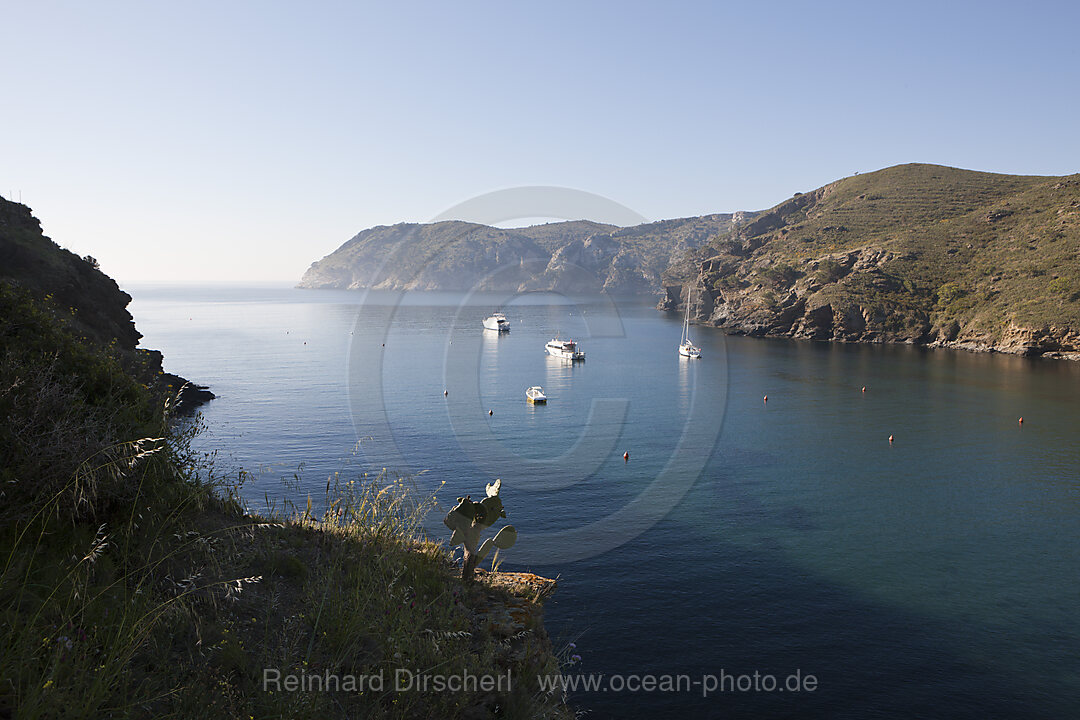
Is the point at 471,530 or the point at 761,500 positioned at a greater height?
the point at 471,530

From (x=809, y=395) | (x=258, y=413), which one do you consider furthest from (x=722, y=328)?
(x=258, y=413)

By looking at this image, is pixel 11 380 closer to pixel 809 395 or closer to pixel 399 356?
pixel 809 395

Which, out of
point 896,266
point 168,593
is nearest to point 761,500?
point 168,593

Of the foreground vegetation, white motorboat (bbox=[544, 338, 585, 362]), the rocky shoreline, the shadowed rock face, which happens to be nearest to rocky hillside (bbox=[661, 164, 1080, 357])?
the rocky shoreline

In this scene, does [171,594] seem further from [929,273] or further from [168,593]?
[929,273]
